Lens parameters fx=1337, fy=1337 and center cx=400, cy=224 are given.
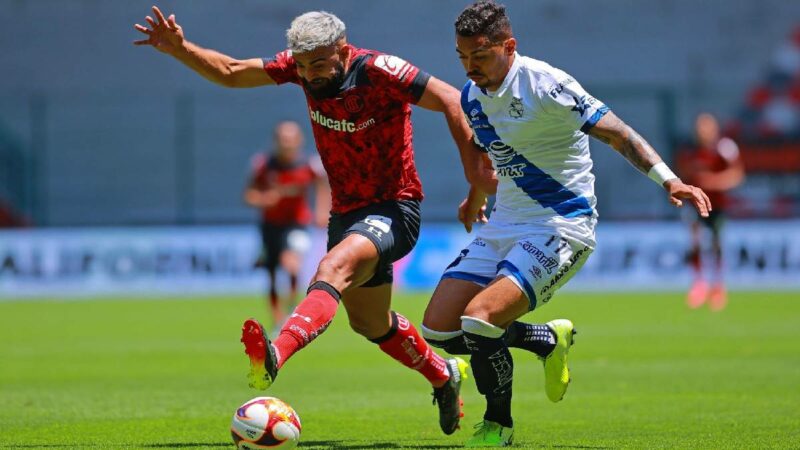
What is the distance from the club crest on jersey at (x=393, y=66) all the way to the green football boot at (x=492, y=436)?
2000mm

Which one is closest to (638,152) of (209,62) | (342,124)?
(342,124)

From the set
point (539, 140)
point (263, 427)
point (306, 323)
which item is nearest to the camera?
point (263, 427)

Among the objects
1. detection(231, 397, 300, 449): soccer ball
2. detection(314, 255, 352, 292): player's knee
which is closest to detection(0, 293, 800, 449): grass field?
detection(231, 397, 300, 449): soccer ball

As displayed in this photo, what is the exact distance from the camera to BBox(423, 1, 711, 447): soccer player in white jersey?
6.98 meters

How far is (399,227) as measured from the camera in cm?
761

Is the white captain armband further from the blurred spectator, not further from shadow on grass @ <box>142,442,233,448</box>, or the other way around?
the blurred spectator

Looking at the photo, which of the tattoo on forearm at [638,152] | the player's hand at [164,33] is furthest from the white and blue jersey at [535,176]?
the player's hand at [164,33]

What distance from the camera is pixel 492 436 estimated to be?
709cm

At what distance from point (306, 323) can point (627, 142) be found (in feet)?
6.19

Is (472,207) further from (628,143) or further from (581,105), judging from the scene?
(628,143)

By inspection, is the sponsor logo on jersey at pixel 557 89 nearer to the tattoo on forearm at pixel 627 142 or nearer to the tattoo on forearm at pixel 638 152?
the tattoo on forearm at pixel 627 142

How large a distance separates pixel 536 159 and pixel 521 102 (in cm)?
34

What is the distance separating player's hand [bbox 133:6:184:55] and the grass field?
89.0 inches

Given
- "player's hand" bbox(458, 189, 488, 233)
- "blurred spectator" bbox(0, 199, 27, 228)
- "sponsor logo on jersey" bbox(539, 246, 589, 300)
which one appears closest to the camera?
"sponsor logo on jersey" bbox(539, 246, 589, 300)
